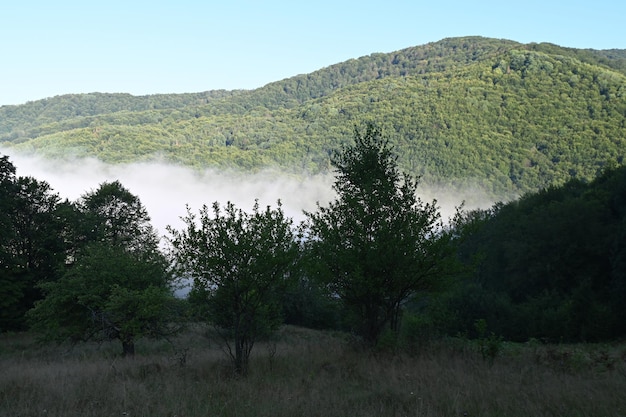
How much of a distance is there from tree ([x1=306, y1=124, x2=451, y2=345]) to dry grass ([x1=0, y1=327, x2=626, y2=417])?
6.15 ft

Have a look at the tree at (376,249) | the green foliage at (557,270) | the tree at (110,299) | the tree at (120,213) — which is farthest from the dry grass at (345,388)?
the tree at (120,213)

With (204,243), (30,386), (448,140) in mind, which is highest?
(448,140)

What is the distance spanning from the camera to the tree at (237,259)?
10.6m

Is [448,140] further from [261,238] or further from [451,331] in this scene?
[261,238]

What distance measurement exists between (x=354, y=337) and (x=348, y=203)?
4175 millimetres

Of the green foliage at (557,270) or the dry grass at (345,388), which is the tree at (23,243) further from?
the green foliage at (557,270)

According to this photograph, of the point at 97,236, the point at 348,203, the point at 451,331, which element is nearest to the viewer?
the point at 348,203

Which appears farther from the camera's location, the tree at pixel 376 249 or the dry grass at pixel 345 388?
the tree at pixel 376 249

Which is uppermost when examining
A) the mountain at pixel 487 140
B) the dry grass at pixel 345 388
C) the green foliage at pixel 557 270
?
the mountain at pixel 487 140

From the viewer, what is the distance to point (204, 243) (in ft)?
35.2

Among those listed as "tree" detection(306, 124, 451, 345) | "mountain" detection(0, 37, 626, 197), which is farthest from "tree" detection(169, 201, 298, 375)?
"mountain" detection(0, 37, 626, 197)

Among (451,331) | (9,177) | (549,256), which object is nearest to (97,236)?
(9,177)

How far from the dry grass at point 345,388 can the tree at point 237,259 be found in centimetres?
139

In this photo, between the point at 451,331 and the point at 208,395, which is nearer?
the point at 208,395
